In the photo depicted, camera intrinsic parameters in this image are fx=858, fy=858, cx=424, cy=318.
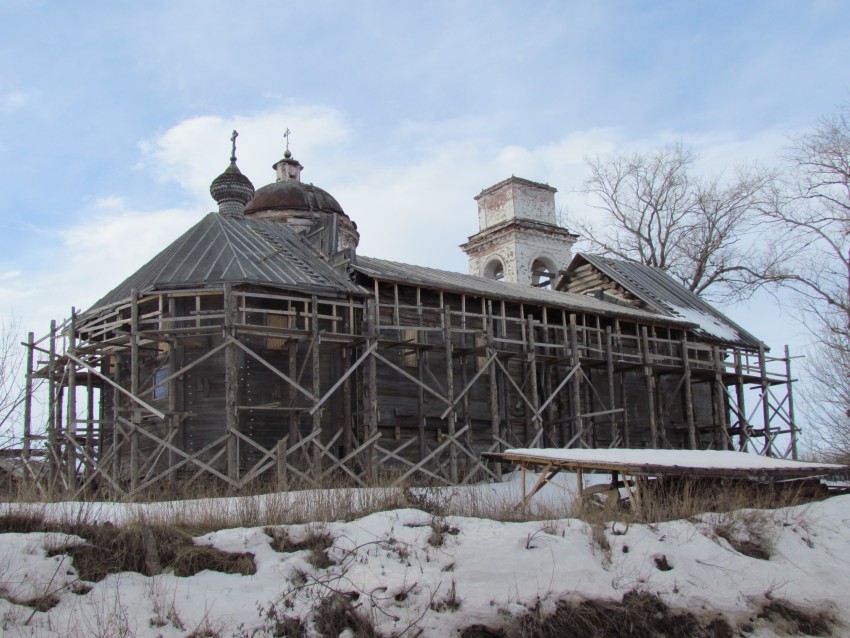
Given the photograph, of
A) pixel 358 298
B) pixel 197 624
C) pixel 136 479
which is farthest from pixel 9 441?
pixel 197 624

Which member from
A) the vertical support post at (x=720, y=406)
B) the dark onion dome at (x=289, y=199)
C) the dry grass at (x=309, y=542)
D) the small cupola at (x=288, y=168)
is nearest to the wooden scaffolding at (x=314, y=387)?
the vertical support post at (x=720, y=406)

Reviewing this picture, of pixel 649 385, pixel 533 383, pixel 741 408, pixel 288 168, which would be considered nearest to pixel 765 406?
pixel 741 408

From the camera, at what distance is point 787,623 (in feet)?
31.5

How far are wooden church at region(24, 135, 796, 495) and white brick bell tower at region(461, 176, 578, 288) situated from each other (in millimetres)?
12682

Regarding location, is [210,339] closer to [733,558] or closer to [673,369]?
→ [733,558]

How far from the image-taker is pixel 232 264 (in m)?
18.4

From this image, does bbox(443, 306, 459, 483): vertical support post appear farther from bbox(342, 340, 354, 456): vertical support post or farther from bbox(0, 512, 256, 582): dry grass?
bbox(0, 512, 256, 582): dry grass

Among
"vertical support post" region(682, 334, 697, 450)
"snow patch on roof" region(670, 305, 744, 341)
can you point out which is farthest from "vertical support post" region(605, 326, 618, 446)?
"snow patch on roof" region(670, 305, 744, 341)

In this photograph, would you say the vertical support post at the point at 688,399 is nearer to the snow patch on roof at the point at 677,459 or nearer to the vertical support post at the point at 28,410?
the snow patch on roof at the point at 677,459

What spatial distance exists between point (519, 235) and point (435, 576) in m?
30.3

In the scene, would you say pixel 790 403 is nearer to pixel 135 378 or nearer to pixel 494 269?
pixel 494 269

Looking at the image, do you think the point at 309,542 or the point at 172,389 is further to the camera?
the point at 172,389

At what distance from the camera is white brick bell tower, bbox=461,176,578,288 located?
1519 inches

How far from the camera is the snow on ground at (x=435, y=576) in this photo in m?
8.42
